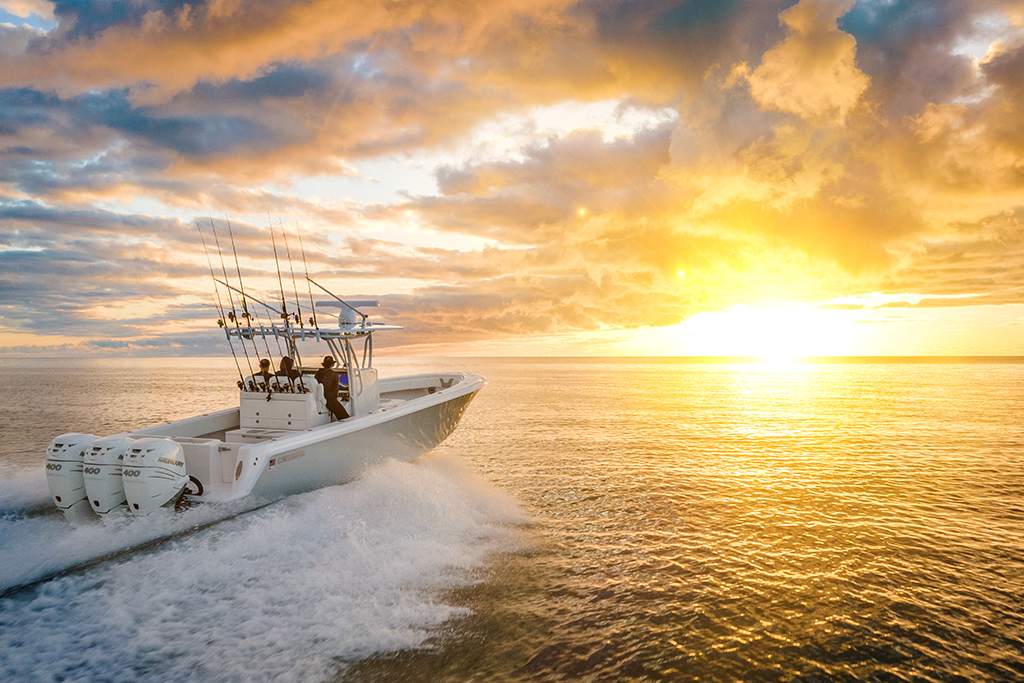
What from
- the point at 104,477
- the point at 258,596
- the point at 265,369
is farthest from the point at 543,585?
the point at 265,369

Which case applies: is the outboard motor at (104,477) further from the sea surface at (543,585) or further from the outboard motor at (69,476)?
the sea surface at (543,585)

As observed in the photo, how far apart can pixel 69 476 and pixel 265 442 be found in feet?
8.81

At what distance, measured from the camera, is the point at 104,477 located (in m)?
7.71

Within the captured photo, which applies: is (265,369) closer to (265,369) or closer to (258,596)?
(265,369)

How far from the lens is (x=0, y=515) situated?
9.37 m

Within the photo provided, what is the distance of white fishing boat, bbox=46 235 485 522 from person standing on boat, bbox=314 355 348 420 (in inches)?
4.3

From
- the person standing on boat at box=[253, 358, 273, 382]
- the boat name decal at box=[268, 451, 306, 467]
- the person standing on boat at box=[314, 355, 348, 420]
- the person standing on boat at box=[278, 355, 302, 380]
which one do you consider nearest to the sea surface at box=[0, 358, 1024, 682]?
the boat name decal at box=[268, 451, 306, 467]

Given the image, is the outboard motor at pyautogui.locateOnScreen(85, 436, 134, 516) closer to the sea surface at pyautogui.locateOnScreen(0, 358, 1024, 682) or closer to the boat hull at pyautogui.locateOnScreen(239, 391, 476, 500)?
the sea surface at pyautogui.locateOnScreen(0, 358, 1024, 682)

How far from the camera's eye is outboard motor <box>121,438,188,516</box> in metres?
7.64

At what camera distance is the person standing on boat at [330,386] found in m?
10.8

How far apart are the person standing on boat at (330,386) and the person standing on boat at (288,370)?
16.8 inches

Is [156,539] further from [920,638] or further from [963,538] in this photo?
[963,538]

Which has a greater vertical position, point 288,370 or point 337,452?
point 288,370

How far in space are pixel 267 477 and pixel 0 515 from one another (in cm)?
542
